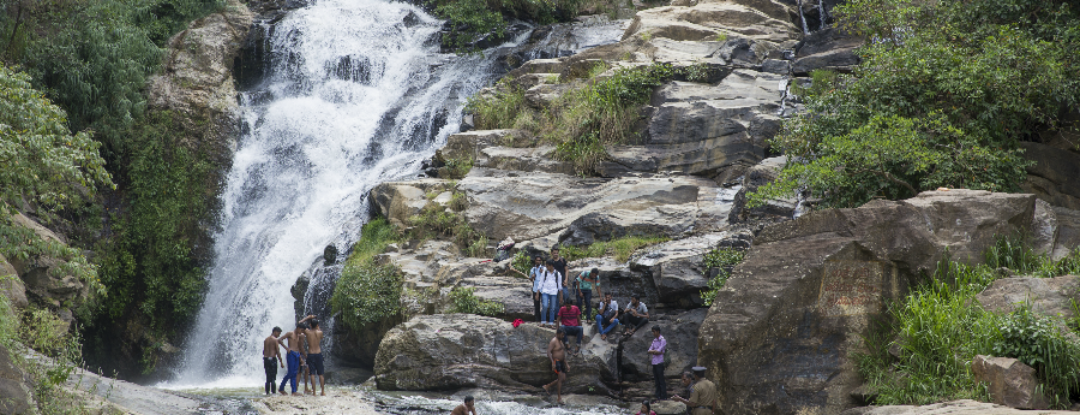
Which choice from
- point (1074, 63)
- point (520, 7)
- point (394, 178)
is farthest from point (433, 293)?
point (520, 7)

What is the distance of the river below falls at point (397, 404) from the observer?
40.8 feet

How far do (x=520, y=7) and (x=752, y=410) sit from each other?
22.8m

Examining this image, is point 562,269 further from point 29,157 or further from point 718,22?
point 718,22

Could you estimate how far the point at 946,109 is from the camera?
15062mm

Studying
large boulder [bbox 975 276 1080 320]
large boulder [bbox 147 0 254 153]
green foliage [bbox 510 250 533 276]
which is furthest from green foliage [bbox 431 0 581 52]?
large boulder [bbox 975 276 1080 320]

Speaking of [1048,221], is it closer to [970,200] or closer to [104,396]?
[970,200]

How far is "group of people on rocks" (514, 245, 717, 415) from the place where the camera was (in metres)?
13.7

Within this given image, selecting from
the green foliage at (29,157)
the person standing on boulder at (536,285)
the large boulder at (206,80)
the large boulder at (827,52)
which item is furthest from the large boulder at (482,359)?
the large boulder at (206,80)

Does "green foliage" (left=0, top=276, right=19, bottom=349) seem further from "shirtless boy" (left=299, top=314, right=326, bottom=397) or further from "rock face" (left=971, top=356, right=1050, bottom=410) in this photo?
"rock face" (left=971, top=356, right=1050, bottom=410)

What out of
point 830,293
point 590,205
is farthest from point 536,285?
point 830,293

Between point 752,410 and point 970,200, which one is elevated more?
point 970,200

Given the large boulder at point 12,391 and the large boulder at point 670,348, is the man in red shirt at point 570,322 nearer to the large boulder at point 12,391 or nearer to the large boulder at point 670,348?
the large boulder at point 670,348

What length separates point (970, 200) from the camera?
37.9ft

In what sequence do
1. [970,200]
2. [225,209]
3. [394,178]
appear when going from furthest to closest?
[225,209]
[394,178]
[970,200]
